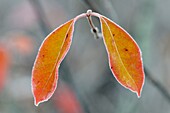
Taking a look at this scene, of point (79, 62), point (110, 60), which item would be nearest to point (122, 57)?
point (110, 60)

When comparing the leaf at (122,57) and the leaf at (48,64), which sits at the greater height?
the leaf at (48,64)

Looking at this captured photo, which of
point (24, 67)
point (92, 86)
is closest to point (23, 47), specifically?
point (24, 67)

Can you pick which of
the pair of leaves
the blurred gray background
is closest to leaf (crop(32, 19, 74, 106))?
the pair of leaves

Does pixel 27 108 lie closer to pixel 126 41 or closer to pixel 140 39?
pixel 140 39

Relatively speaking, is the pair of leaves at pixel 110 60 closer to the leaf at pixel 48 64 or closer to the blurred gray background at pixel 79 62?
the leaf at pixel 48 64

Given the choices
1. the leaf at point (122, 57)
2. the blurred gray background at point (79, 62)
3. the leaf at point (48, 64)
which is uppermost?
the leaf at point (48, 64)

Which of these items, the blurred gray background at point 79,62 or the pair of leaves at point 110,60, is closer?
the pair of leaves at point 110,60

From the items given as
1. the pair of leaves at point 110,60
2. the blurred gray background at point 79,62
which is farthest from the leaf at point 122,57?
the blurred gray background at point 79,62

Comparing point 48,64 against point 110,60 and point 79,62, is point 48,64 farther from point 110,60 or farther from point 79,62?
point 79,62
